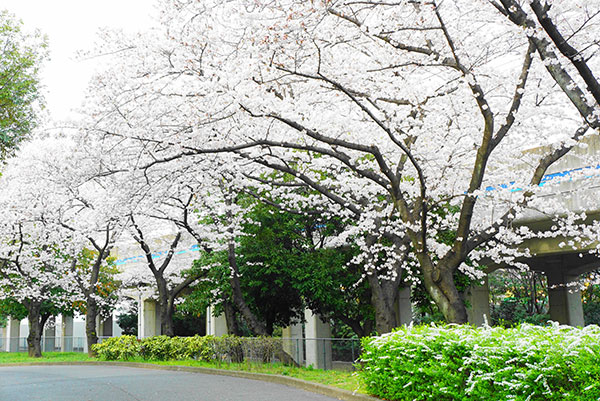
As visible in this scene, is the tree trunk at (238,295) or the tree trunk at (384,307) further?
the tree trunk at (238,295)

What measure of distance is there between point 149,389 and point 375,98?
296 inches

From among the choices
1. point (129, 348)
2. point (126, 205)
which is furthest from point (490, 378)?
point (129, 348)

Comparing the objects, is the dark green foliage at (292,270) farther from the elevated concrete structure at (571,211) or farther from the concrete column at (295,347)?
the elevated concrete structure at (571,211)

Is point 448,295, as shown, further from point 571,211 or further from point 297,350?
point 571,211

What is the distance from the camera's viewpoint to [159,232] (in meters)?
25.5

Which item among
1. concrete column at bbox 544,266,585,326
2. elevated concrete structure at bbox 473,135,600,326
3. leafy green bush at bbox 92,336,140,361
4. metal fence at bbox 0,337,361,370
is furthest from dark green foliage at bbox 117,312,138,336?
concrete column at bbox 544,266,585,326

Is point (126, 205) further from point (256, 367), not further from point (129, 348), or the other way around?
point (129, 348)

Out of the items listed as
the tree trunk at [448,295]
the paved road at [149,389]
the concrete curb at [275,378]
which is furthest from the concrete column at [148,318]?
the tree trunk at [448,295]

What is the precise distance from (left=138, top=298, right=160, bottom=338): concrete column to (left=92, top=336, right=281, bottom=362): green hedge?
12955 mm

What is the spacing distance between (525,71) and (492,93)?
2519mm

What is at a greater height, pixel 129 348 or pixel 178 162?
pixel 178 162

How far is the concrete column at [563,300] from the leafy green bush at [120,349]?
1924cm

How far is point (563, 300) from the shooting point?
28547mm

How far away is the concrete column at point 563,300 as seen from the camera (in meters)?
26.7
